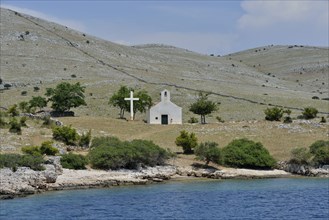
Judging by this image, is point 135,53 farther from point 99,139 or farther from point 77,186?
point 77,186

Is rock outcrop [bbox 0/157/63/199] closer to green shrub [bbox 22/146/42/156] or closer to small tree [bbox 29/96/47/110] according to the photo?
green shrub [bbox 22/146/42/156]

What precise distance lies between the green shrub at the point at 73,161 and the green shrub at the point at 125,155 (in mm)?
1325

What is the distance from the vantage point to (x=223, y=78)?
154 m

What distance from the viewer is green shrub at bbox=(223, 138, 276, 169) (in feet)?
223

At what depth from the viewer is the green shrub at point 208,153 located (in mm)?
66812

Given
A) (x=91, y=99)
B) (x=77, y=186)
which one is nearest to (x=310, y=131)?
(x=77, y=186)

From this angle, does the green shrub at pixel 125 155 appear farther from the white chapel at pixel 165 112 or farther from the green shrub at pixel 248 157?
the white chapel at pixel 165 112

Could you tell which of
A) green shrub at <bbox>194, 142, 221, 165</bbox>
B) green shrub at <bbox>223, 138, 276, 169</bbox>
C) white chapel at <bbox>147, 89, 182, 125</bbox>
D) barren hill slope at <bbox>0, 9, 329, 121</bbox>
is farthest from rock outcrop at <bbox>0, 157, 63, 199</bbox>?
barren hill slope at <bbox>0, 9, 329, 121</bbox>

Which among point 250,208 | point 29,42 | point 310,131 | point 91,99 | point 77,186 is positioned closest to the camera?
point 250,208

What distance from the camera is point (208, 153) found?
66.7m

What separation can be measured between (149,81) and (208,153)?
201 ft

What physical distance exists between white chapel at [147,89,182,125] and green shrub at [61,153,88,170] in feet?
89.8

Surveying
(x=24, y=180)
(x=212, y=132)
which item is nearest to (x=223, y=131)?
(x=212, y=132)

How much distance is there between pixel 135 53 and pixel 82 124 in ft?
275
